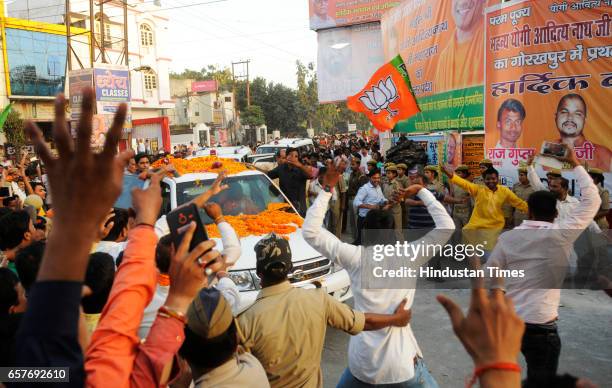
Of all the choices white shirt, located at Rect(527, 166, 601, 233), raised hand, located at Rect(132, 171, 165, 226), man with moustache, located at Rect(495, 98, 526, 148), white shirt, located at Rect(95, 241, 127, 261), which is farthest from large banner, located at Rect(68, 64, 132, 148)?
raised hand, located at Rect(132, 171, 165, 226)

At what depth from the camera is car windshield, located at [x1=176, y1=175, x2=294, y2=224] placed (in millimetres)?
6340

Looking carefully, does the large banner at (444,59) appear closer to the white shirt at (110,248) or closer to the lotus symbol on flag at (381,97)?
the lotus symbol on flag at (381,97)

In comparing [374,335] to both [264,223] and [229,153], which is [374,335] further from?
[229,153]

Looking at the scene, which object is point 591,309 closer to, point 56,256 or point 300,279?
point 300,279

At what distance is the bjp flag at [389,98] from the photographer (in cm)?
882

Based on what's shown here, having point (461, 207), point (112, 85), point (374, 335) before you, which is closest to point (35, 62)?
point (112, 85)

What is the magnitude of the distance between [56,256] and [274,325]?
155 centimetres

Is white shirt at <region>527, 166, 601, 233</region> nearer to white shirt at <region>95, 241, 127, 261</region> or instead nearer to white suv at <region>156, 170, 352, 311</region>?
white suv at <region>156, 170, 352, 311</region>

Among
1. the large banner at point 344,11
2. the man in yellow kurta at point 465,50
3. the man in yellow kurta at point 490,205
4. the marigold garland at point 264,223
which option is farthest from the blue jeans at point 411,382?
the large banner at point 344,11

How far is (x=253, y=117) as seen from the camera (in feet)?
172

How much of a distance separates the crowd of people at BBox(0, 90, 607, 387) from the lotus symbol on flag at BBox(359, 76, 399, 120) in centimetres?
534

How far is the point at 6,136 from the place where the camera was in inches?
1025

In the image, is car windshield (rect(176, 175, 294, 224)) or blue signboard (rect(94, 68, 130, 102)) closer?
car windshield (rect(176, 175, 294, 224))

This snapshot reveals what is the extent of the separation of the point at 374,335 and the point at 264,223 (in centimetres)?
341
